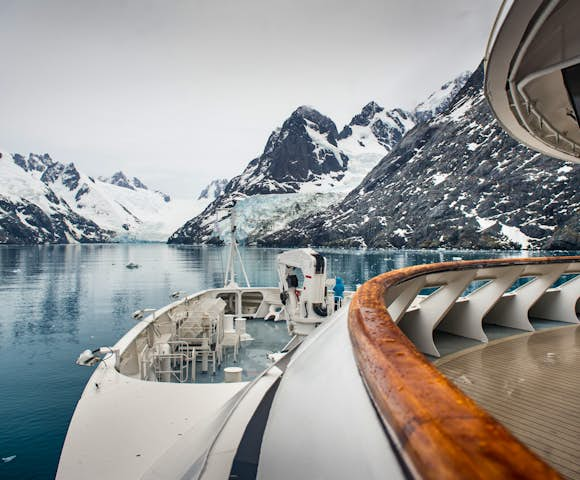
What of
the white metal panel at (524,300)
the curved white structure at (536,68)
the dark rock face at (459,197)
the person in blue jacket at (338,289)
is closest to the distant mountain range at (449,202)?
the dark rock face at (459,197)

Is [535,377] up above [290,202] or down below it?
below

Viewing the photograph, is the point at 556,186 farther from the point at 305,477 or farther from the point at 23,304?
the point at 305,477

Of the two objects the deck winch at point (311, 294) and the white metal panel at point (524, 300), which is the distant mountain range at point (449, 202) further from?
the white metal panel at point (524, 300)

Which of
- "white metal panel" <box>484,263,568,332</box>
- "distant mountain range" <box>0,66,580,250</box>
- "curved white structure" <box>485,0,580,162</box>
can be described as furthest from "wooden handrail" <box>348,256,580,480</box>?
"distant mountain range" <box>0,66,580,250</box>

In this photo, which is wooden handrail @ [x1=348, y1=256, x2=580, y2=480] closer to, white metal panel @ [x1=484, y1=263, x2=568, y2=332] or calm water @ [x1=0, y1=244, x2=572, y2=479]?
white metal panel @ [x1=484, y1=263, x2=568, y2=332]

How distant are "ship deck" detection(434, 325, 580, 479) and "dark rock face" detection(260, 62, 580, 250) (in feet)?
295

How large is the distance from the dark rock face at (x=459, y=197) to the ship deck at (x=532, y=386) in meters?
89.9

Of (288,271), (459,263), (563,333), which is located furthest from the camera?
(288,271)

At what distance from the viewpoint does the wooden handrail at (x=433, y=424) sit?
43 cm

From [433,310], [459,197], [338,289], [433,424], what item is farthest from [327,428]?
[459,197]

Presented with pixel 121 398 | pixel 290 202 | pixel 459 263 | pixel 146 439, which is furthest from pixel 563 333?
pixel 290 202

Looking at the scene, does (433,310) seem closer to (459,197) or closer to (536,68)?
(536,68)

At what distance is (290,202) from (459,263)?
154 meters

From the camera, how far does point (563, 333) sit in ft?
19.0
